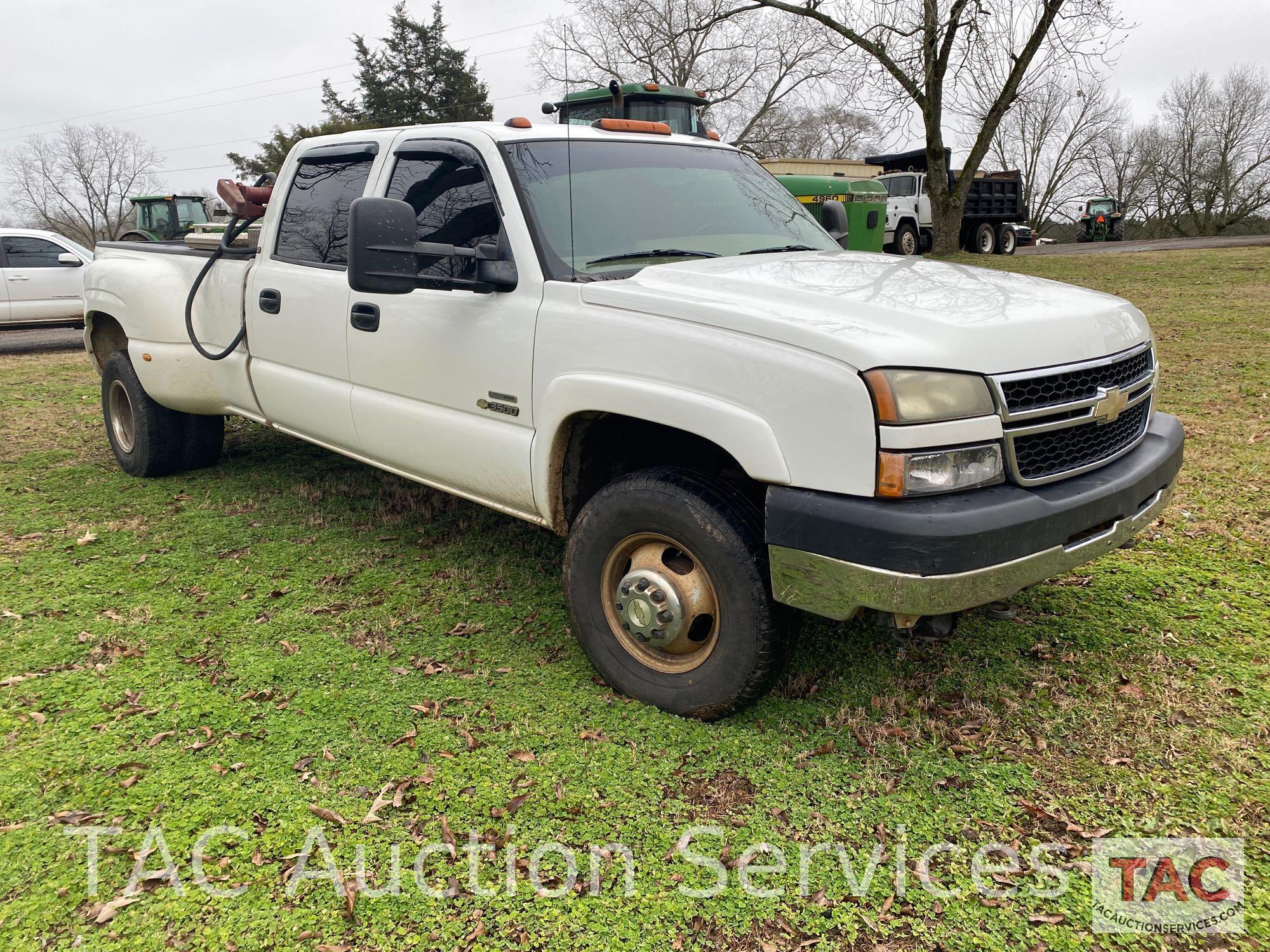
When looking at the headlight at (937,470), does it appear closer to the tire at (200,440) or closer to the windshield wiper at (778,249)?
the windshield wiper at (778,249)

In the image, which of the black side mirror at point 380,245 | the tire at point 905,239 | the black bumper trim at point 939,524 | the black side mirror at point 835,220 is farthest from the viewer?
the tire at point 905,239

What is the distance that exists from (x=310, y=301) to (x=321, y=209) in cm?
48

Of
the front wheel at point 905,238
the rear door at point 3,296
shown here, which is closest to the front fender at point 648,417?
the rear door at point 3,296

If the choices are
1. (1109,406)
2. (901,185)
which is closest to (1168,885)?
(1109,406)

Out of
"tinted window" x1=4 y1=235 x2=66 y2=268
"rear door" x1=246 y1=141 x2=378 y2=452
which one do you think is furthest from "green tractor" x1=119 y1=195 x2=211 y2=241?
"rear door" x1=246 y1=141 x2=378 y2=452

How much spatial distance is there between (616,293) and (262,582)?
2379 millimetres

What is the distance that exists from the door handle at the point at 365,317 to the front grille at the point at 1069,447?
2607mm

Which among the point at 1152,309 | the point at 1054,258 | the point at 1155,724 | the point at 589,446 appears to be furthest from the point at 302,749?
the point at 1054,258

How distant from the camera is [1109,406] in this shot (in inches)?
111

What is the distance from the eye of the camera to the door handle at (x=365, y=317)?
3916 mm

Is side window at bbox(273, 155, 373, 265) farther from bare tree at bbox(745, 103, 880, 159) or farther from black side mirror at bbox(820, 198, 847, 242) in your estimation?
bare tree at bbox(745, 103, 880, 159)

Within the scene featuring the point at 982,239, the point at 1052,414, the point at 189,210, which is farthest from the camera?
the point at 982,239

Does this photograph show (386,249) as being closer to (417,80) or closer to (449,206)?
(449,206)

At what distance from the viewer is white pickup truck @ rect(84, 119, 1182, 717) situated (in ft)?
8.18
